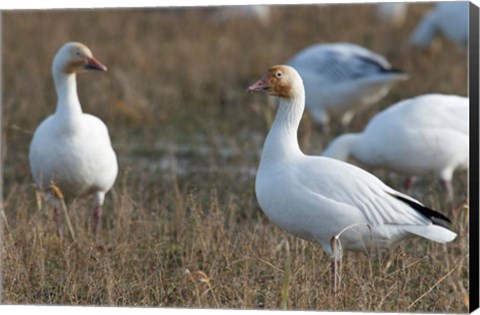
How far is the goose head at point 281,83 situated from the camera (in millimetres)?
5430

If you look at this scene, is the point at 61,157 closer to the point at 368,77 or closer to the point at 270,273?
the point at 270,273

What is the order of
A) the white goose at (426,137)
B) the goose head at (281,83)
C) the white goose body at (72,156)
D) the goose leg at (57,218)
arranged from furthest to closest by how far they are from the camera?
1. the white goose at (426,137)
2. the goose leg at (57,218)
3. the white goose body at (72,156)
4. the goose head at (281,83)

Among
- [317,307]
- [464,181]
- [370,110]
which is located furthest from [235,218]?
[370,110]

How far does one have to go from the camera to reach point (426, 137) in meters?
7.01

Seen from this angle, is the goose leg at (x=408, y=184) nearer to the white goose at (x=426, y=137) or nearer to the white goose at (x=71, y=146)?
the white goose at (x=426, y=137)

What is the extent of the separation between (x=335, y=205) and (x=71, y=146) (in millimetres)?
1817

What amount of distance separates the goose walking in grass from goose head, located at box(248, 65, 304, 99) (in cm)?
31

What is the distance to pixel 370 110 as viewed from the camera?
9.95 m

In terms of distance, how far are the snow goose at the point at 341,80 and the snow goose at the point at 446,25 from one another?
2511 mm

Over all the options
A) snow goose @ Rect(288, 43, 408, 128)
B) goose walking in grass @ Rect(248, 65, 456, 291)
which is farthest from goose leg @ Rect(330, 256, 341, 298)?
snow goose @ Rect(288, 43, 408, 128)

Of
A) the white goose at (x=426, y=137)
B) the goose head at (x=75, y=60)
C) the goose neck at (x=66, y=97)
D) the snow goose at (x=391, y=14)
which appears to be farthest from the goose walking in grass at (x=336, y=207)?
the snow goose at (x=391, y=14)

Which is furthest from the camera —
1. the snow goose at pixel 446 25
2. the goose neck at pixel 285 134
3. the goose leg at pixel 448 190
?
the snow goose at pixel 446 25

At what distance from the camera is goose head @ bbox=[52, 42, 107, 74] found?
253 inches

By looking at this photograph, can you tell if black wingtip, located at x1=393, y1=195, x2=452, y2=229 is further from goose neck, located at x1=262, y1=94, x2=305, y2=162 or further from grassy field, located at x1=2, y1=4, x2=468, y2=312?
goose neck, located at x1=262, y1=94, x2=305, y2=162
